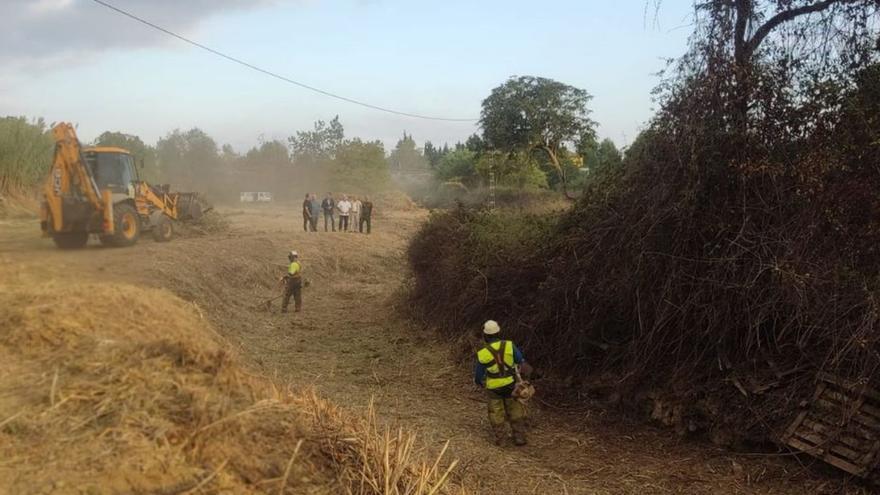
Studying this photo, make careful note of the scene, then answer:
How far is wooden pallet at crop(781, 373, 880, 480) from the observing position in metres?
5.78

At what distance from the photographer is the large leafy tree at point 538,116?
95.3ft

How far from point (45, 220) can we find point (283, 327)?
292 inches

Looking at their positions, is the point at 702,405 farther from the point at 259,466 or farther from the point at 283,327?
the point at 283,327

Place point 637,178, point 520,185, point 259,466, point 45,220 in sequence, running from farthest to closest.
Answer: point 520,185
point 45,220
point 637,178
point 259,466

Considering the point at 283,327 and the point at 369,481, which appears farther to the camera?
the point at 283,327

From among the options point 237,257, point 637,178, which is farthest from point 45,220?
point 637,178

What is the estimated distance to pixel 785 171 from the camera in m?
7.30

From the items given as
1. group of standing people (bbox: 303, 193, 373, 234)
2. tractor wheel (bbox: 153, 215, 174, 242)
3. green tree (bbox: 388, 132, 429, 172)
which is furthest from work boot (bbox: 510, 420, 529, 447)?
green tree (bbox: 388, 132, 429, 172)

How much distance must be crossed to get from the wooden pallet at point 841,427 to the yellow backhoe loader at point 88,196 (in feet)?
51.6

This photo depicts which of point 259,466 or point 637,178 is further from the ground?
point 637,178

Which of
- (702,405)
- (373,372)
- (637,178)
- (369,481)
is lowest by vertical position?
(373,372)

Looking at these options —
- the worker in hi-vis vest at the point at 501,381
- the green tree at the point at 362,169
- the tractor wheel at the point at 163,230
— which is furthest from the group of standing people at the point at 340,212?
the green tree at the point at 362,169

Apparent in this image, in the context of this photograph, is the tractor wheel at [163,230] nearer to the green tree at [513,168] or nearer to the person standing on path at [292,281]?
the person standing on path at [292,281]

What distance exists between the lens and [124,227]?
17766mm
